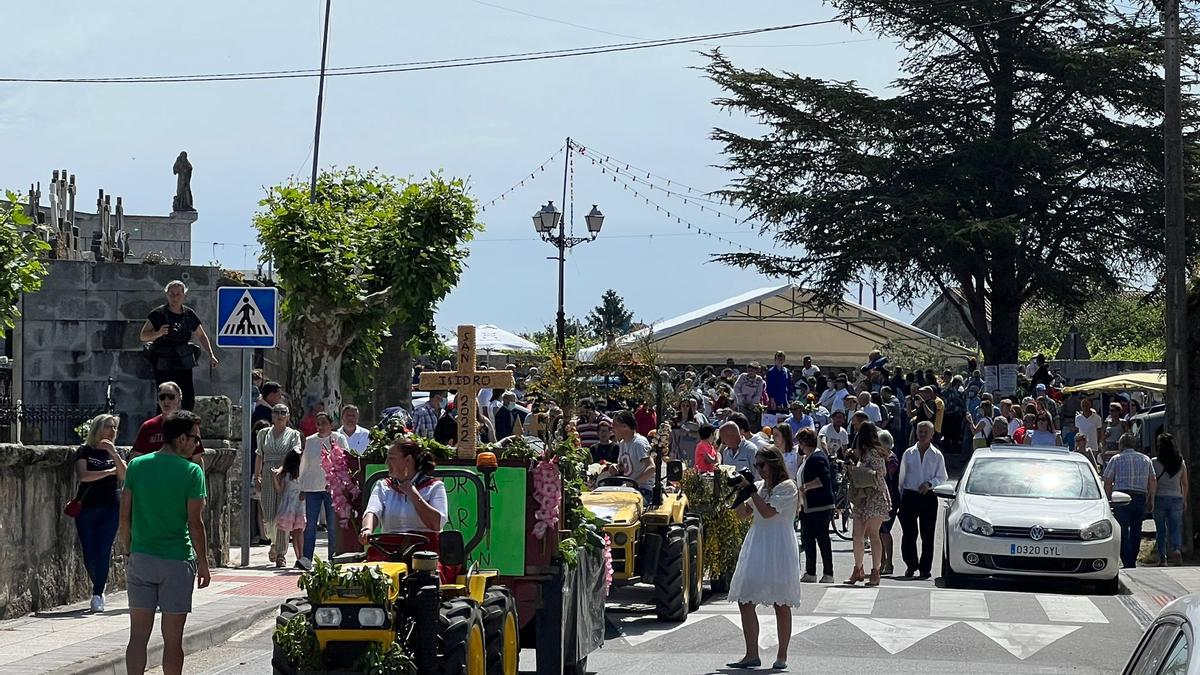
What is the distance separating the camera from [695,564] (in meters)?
15.6

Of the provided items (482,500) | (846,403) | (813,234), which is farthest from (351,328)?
(813,234)

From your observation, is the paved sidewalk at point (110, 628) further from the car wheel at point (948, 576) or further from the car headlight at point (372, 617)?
the car wheel at point (948, 576)

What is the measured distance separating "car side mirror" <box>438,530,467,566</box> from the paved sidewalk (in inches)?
113

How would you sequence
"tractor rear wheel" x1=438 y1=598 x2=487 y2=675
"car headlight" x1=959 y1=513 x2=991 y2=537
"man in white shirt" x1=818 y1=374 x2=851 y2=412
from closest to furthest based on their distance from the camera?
1. "tractor rear wheel" x1=438 y1=598 x2=487 y2=675
2. "car headlight" x1=959 y1=513 x2=991 y2=537
3. "man in white shirt" x1=818 y1=374 x2=851 y2=412

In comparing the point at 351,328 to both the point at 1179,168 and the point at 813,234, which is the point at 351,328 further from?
the point at 813,234

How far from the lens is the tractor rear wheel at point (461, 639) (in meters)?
8.79

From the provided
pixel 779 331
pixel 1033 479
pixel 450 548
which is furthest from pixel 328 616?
pixel 779 331

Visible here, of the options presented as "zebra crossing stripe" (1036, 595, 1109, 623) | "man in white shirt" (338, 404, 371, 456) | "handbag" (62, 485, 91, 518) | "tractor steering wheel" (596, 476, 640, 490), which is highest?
"man in white shirt" (338, 404, 371, 456)

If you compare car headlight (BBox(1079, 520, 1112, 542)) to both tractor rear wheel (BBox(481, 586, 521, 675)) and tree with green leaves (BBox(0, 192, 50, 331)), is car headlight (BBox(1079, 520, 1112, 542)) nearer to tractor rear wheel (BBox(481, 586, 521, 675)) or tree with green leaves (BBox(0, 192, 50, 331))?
tractor rear wheel (BBox(481, 586, 521, 675))

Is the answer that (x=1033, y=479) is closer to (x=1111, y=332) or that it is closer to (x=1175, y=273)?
(x=1175, y=273)

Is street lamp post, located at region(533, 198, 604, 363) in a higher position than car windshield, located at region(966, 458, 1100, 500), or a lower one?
higher

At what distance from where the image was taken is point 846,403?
25.9m

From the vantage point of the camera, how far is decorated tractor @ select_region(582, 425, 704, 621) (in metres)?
14.1

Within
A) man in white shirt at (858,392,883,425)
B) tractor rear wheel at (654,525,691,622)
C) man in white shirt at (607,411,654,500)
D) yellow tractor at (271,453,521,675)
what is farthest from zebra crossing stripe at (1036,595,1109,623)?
man in white shirt at (858,392,883,425)
